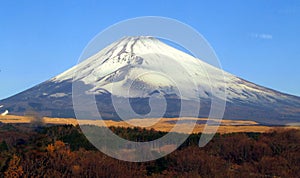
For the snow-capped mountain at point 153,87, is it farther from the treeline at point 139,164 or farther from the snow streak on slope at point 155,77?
the treeline at point 139,164

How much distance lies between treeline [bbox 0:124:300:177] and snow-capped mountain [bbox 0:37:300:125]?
7041cm

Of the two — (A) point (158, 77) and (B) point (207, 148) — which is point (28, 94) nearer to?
(A) point (158, 77)

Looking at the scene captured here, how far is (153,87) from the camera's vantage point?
6407 inches

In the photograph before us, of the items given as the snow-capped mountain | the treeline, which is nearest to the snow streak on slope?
the snow-capped mountain

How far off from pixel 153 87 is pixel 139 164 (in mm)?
116755

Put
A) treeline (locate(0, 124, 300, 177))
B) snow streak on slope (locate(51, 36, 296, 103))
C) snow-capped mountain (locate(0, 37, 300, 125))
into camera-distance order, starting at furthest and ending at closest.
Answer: snow streak on slope (locate(51, 36, 296, 103)), snow-capped mountain (locate(0, 37, 300, 125)), treeline (locate(0, 124, 300, 177))

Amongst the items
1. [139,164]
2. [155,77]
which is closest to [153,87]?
[155,77]

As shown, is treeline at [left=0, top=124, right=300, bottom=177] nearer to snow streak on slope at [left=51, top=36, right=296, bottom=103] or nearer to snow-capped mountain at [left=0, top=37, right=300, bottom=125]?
snow-capped mountain at [left=0, top=37, right=300, bottom=125]

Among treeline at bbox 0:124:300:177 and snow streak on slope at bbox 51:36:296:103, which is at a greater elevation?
snow streak on slope at bbox 51:36:296:103

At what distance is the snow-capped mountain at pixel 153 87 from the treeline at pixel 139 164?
231ft

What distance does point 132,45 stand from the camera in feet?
617

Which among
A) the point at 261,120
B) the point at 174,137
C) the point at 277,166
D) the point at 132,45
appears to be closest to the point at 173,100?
the point at 261,120

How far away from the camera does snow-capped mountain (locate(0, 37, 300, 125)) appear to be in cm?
14166

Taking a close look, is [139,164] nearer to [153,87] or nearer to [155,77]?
[153,87]
